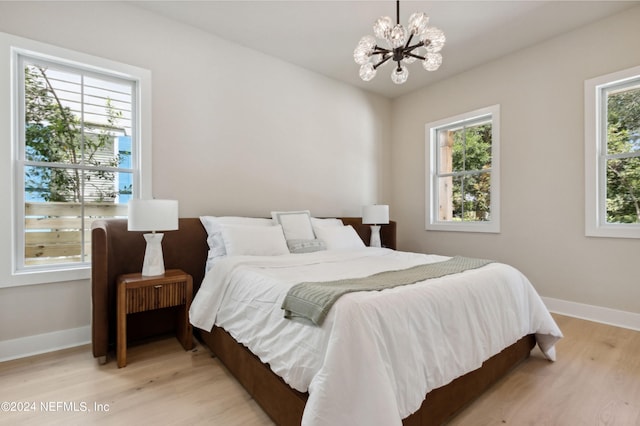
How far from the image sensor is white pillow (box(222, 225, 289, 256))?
255 cm

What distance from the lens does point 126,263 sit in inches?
97.0

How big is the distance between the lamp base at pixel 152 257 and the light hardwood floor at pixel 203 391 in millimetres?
614

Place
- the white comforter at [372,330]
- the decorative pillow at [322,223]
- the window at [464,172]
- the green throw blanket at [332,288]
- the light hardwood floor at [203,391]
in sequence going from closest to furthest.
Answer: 1. the white comforter at [372,330]
2. the green throw blanket at [332,288]
3. the light hardwood floor at [203,391]
4. the decorative pillow at [322,223]
5. the window at [464,172]

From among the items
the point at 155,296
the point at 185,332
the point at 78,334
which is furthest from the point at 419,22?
the point at 78,334

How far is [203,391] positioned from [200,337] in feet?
2.65

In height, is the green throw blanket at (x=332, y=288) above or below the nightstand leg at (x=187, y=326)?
above

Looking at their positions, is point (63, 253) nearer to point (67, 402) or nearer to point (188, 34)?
point (67, 402)

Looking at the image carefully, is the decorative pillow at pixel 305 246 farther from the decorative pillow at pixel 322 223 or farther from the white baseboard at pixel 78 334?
the white baseboard at pixel 78 334

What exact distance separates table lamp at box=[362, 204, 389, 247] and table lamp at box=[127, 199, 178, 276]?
2412mm

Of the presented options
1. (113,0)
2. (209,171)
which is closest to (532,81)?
(209,171)

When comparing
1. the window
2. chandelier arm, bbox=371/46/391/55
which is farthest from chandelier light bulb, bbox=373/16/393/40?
the window

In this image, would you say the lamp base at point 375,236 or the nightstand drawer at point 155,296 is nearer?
the nightstand drawer at point 155,296

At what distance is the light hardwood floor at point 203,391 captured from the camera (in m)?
1.54

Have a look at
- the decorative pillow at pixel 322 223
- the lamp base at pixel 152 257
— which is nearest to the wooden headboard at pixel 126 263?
the lamp base at pixel 152 257
